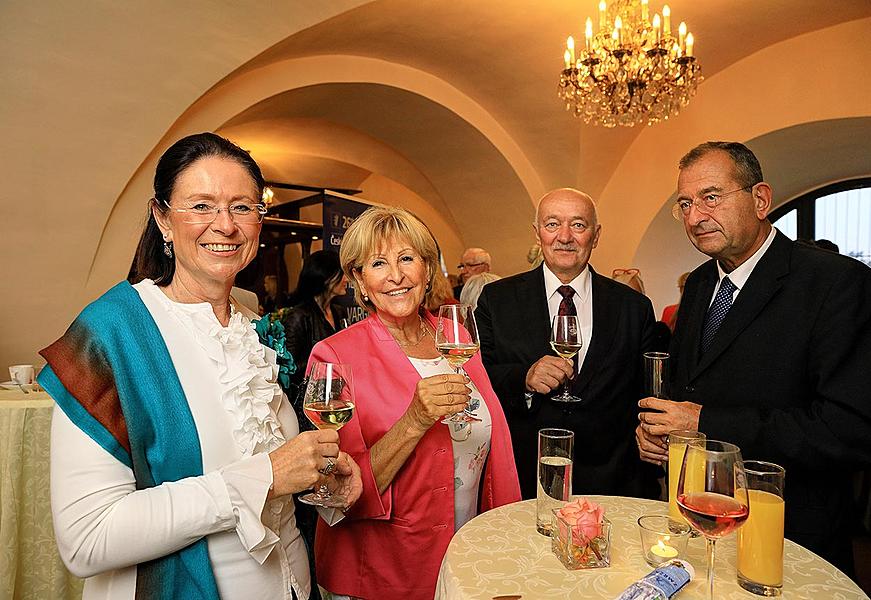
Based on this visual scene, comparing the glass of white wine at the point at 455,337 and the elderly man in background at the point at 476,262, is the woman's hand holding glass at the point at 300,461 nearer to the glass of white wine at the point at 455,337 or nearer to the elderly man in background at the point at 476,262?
the glass of white wine at the point at 455,337

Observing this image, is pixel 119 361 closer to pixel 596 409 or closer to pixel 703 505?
pixel 703 505

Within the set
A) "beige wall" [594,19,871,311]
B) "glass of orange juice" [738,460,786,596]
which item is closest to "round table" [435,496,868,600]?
"glass of orange juice" [738,460,786,596]

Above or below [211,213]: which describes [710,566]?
below

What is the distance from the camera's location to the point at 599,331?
2.52m

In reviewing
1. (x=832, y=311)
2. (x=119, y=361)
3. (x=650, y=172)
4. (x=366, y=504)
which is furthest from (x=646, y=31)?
(x=119, y=361)

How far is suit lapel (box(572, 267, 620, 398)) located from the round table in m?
0.91

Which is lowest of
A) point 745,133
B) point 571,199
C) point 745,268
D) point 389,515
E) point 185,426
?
point 389,515

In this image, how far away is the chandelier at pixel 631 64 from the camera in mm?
4500

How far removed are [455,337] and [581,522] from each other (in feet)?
1.95

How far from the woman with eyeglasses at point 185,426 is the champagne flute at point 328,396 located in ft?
0.18

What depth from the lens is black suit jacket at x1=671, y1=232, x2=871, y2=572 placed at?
180 cm

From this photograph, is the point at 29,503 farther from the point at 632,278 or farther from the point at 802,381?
the point at 632,278

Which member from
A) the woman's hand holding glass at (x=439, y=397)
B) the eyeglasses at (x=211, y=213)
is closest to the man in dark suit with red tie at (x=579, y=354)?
the woman's hand holding glass at (x=439, y=397)

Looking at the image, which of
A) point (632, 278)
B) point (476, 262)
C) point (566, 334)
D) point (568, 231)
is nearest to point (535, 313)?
point (568, 231)
